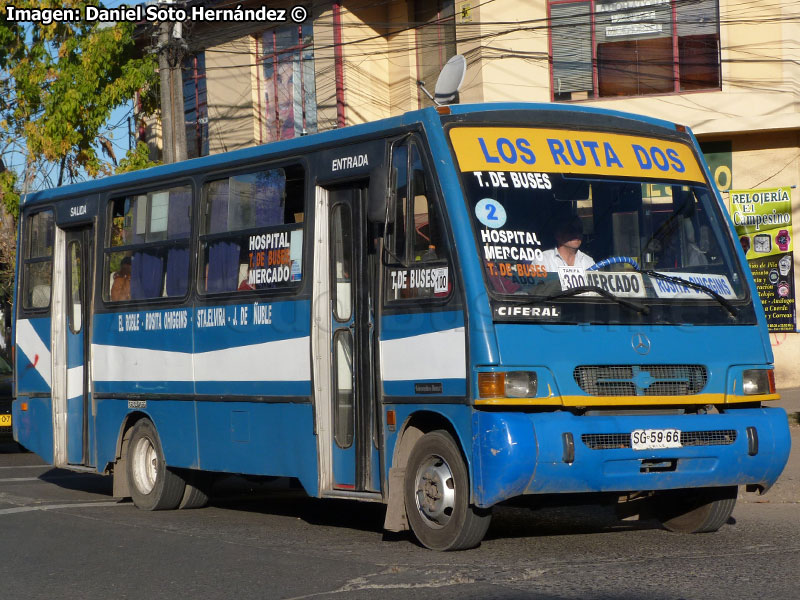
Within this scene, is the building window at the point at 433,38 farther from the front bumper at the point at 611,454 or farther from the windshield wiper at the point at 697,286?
the front bumper at the point at 611,454

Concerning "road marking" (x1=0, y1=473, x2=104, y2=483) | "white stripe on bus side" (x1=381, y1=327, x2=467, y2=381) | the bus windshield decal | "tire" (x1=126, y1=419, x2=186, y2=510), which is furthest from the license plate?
"road marking" (x1=0, y1=473, x2=104, y2=483)

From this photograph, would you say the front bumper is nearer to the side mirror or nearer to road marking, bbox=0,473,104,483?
the side mirror

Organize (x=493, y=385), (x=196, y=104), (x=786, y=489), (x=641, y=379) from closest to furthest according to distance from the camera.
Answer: (x=493, y=385)
(x=641, y=379)
(x=786, y=489)
(x=196, y=104)

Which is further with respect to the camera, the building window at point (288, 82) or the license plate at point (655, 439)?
the building window at point (288, 82)

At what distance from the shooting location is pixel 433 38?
22078 millimetres

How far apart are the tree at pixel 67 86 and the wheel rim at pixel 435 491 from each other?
54.3 feet

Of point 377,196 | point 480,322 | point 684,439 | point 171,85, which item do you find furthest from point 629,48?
point 480,322

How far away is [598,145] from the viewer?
333 inches

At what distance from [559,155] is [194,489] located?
498cm

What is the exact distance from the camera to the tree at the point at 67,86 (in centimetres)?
2306

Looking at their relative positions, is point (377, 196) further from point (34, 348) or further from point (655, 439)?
point (34, 348)

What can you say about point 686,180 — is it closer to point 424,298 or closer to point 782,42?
point 424,298

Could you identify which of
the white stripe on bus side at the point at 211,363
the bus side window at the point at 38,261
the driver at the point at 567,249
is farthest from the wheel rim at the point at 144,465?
the driver at the point at 567,249

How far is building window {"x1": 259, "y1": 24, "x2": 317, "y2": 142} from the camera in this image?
23.9 m
